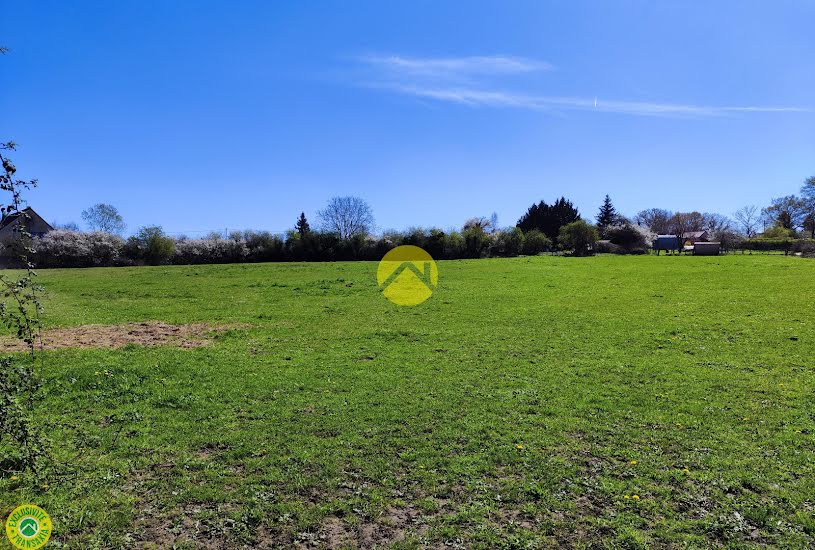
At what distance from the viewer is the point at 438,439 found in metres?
5.71

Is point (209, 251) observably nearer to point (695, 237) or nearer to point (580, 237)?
point (580, 237)

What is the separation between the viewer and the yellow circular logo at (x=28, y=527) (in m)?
3.72

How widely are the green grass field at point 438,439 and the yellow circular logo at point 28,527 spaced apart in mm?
103

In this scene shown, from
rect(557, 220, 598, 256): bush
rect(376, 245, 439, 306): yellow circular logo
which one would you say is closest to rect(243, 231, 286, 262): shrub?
rect(376, 245, 439, 306): yellow circular logo

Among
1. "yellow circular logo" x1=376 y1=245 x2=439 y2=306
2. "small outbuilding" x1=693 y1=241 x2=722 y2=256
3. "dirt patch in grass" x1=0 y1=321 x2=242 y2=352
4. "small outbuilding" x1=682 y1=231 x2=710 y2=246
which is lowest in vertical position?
"dirt patch in grass" x1=0 y1=321 x2=242 y2=352

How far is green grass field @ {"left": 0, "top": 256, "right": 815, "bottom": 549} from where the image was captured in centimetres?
400

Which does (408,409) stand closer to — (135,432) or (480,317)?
(135,432)

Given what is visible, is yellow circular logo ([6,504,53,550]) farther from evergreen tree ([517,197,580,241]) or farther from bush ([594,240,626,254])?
evergreen tree ([517,197,580,241])

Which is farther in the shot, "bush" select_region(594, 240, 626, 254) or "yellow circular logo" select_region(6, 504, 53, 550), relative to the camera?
"bush" select_region(594, 240, 626, 254)

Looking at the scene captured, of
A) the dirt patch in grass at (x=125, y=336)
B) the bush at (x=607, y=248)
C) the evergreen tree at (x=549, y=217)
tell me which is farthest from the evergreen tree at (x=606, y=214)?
the dirt patch in grass at (x=125, y=336)

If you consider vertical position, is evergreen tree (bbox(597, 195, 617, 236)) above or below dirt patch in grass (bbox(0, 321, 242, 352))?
above

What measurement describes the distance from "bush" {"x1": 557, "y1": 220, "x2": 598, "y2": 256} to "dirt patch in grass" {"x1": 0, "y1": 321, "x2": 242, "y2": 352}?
176 feet

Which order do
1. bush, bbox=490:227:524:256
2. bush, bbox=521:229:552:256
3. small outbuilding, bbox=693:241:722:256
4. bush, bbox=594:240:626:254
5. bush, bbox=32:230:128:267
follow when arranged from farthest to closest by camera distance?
bush, bbox=594:240:626:254
bush, bbox=521:229:552:256
bush, bbox=490:227:524:256
small outbuilding, bbox=693:241:722:256
bush, bbox=32:230:128:267

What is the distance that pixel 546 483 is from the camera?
15.2ft
